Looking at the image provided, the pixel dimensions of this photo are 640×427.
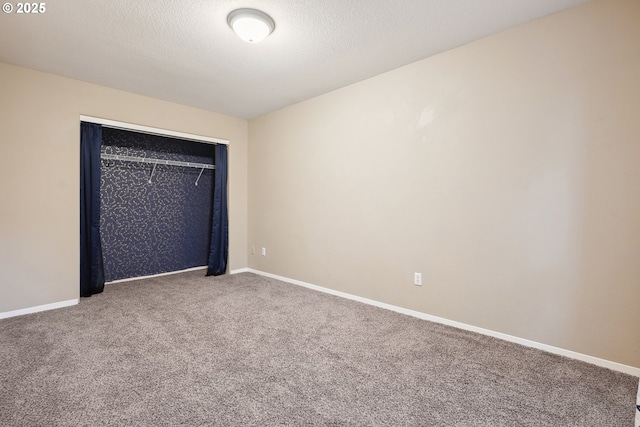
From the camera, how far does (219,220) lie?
4.46 meters

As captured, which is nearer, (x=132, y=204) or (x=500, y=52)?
(x=500, y=52)

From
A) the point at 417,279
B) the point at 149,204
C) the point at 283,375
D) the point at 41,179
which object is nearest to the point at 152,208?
the point at 149,204

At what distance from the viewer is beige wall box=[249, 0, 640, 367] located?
1.93m

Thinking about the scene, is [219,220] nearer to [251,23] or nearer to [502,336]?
[251,23]

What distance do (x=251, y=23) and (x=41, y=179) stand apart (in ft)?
8.94

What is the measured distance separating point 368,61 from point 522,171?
5.36ft

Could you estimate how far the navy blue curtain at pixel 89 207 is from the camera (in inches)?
131

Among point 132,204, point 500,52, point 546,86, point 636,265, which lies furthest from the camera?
point 132,204

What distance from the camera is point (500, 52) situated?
2.37 m

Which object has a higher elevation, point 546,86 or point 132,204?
point 546,86

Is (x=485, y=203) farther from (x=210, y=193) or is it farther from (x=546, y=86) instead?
(x=210, y=193)

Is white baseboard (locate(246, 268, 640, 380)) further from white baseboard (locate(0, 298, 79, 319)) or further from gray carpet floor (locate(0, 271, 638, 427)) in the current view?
white baseboard (locate(0, 298, 79, 319))

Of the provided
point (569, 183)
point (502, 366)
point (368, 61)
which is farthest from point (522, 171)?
point (368, 61)

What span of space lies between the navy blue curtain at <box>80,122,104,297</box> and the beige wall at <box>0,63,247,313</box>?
56mm
